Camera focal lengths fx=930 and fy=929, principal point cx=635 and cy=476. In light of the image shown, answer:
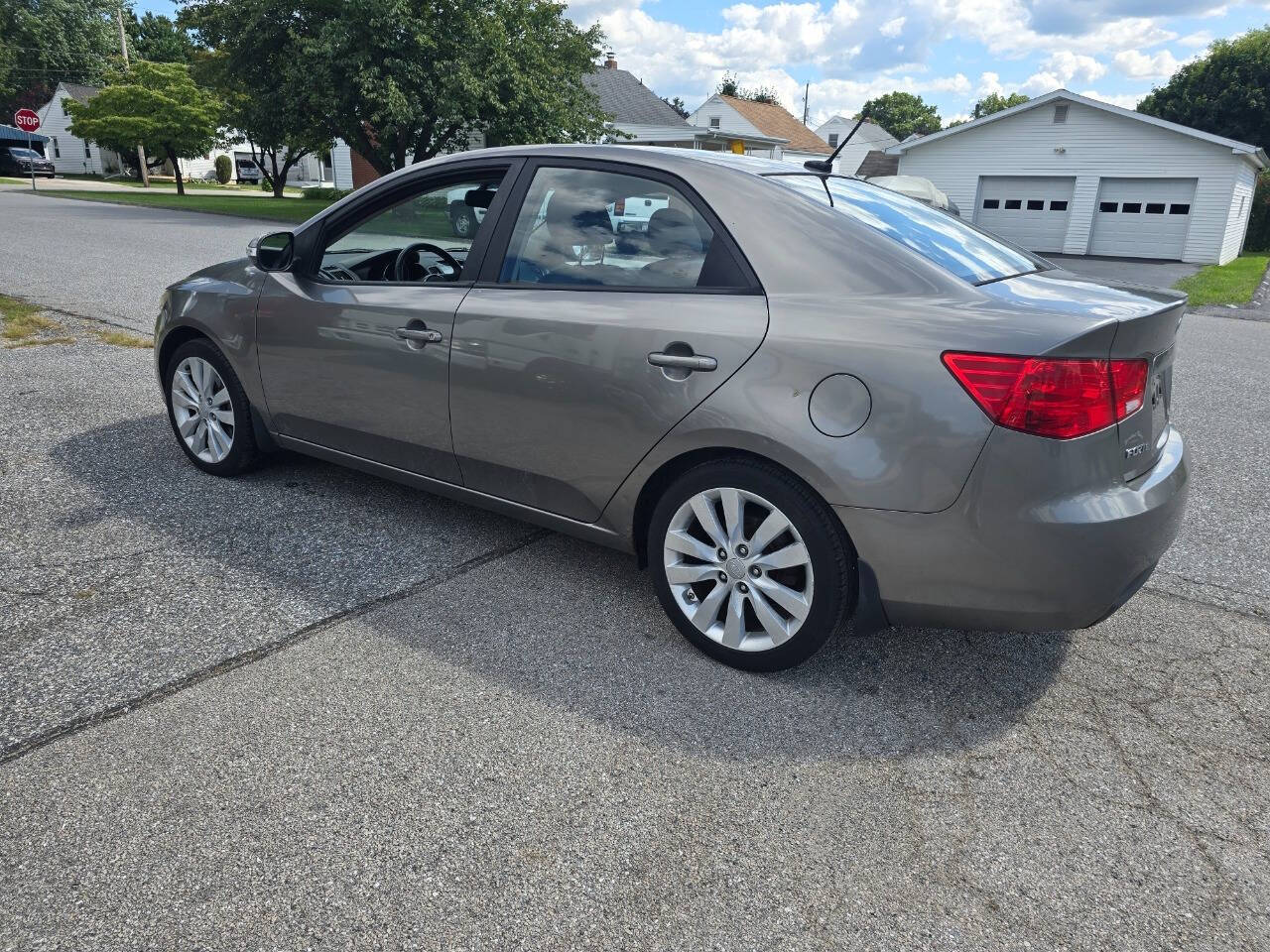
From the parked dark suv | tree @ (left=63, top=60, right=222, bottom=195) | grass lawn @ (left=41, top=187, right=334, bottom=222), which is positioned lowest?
grass lawn @ (left=41, top=187, right=334, bottom=222)

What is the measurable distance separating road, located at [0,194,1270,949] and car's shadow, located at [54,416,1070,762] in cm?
1

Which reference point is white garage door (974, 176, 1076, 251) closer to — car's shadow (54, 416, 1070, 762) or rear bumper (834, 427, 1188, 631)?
car's shadow (54, 416, 1070, 762)

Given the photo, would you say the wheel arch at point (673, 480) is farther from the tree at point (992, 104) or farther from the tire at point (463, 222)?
the tree at point (992, 104)

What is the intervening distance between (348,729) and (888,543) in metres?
1.67

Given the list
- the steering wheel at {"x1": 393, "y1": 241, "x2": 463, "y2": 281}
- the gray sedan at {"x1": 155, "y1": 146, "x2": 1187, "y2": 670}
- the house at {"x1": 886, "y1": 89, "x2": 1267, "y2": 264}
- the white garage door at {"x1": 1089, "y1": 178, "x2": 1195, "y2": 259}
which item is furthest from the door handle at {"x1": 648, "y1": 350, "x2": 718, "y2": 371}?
the white garage door at {"x1": 1089, "y1": 178, "x2": 1195, "y2": 259}

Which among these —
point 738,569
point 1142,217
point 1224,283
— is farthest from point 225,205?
point 738,569

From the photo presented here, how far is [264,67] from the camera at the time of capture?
2633 centimetres

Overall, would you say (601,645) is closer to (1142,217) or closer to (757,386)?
(757,386)

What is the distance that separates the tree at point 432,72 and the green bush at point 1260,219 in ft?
77.4

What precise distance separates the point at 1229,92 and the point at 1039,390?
51817 millimetres

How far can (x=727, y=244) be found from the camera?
3.01m

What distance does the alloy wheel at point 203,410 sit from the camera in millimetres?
4559

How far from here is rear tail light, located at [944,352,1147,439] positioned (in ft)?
8.09

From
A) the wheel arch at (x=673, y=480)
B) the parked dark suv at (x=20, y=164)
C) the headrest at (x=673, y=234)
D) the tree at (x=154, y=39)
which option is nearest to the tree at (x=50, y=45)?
the tree at (x=154, y=39)
